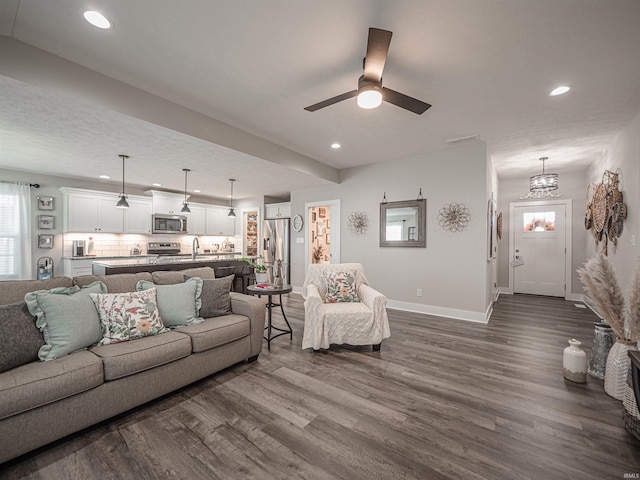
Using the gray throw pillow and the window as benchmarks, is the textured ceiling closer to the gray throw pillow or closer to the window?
the gray throw pillow

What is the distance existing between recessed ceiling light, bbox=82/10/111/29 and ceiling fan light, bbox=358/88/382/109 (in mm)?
1798

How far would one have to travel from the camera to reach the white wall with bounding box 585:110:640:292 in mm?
3123

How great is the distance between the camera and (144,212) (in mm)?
6406

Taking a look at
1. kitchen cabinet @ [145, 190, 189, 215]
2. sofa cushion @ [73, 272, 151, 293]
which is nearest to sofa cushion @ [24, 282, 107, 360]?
sofa cushion @ [73, 272, 151, 293]

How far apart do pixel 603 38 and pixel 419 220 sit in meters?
2.98

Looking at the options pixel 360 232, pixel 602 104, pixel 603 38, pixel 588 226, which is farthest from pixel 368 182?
pixel 588 226

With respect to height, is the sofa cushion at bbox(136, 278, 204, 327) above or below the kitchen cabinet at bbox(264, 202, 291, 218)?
below

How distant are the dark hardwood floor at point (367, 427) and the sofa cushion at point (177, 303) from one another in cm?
58

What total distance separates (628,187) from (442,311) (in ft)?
9.07

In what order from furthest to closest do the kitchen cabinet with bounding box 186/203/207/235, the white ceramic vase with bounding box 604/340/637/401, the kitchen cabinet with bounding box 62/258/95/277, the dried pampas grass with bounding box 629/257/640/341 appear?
1. the kitchen cabinet with bounding box 186/203/207/235
2. the kitchen cabinet with bounding box 62/258/95/277
3. the white ceramic vase with bounding box 604/340/637/401
4. the dried pampas grass with bounding box 629/257/640/341

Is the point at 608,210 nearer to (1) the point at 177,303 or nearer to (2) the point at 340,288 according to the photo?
(2) the point at 340,288

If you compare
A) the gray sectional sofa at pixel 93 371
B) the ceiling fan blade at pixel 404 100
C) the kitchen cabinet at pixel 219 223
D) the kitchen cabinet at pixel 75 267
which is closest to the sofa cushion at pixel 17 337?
the gray sectional sofa at pixel 93 371

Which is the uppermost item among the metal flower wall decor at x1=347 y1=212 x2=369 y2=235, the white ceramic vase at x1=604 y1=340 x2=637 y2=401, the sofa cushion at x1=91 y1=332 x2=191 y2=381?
the metal flower wall decor at x1=347 y1=212 x2=369 y2=235

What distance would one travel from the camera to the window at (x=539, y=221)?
612cm
